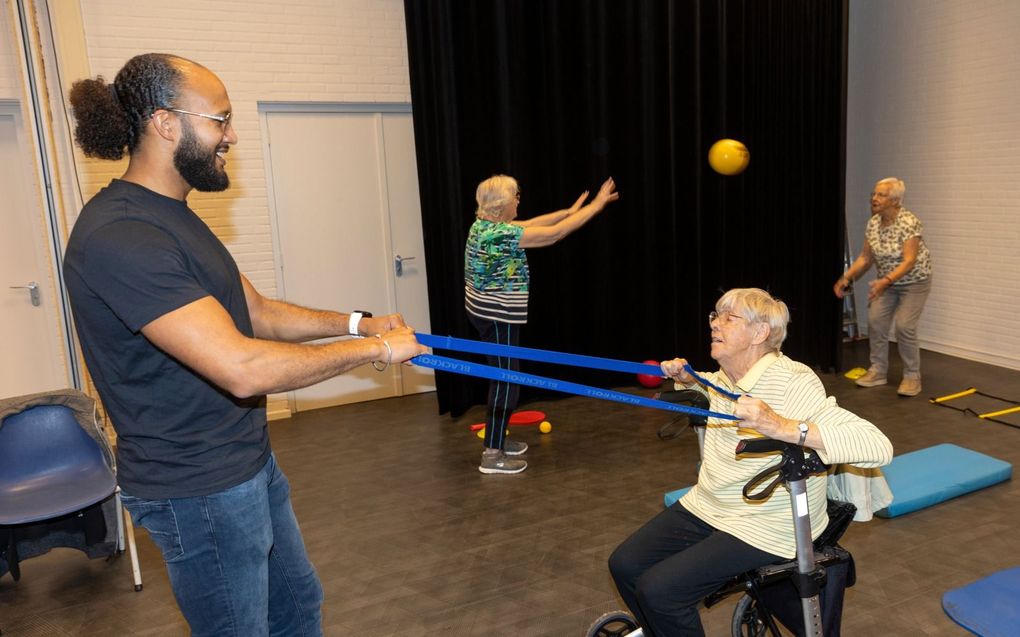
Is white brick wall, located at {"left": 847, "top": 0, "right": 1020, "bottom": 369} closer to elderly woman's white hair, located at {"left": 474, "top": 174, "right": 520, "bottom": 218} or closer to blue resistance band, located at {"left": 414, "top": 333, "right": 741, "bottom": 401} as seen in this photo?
elderly woman's white hair, located at {"left": 474, "top": 174, "right": 520, "bottom": 218}

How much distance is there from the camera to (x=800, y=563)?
2.12 metres

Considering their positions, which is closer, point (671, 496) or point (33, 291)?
point (671, 496)

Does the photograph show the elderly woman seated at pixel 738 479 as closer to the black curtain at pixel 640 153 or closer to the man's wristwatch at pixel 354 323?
the man's wristwatch at pixel 354 323

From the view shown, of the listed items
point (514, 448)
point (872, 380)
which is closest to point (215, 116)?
point (514, 448)

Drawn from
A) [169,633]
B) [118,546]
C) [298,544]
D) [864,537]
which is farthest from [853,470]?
[118,546]

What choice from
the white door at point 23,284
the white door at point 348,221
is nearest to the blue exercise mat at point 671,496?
the white door at point 348,221

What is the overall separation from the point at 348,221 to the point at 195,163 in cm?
446

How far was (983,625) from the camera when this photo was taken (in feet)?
9.28

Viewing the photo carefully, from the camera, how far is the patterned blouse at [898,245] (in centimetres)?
561

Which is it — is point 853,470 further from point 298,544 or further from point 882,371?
point 882,371

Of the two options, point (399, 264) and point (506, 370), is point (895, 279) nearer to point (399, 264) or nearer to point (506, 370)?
point (399, 264)

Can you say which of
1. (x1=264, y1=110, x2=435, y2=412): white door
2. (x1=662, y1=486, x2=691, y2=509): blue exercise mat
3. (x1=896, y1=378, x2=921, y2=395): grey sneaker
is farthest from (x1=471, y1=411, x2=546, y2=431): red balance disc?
(x1=896, y1=378, x2=921, y2=395): grey sneaker

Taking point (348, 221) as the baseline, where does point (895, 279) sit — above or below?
below

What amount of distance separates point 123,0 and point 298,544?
15.5 feet
